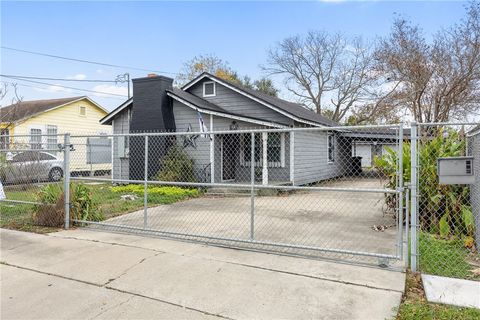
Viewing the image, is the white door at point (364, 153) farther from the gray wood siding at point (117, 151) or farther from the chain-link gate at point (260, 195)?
the gray wood siding at point (117, 151)

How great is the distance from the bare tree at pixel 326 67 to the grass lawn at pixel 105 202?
77.3ft

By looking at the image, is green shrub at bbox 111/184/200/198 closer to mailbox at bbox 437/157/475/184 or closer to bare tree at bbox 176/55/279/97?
mailbox at bbox 437/157/475/184

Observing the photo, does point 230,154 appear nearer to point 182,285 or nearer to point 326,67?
point 182,285

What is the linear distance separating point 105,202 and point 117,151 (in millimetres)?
5923

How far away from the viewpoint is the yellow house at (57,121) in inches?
729

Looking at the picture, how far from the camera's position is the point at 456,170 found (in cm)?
432

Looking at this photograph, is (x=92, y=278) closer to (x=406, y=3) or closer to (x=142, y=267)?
(x=142, y=267)

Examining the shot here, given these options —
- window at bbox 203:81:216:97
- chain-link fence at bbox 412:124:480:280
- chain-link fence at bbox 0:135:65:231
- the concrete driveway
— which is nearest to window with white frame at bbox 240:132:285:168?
the concrete driveway

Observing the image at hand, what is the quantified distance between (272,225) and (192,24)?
14.1m

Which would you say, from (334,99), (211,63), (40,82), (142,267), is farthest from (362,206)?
(211,63)

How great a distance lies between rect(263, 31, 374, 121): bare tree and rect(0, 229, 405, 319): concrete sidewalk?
28.6m

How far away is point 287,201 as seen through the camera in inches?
423

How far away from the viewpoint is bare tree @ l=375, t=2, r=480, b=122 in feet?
52.6

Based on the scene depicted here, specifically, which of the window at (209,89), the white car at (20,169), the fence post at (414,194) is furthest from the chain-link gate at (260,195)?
the window at (209,89)
